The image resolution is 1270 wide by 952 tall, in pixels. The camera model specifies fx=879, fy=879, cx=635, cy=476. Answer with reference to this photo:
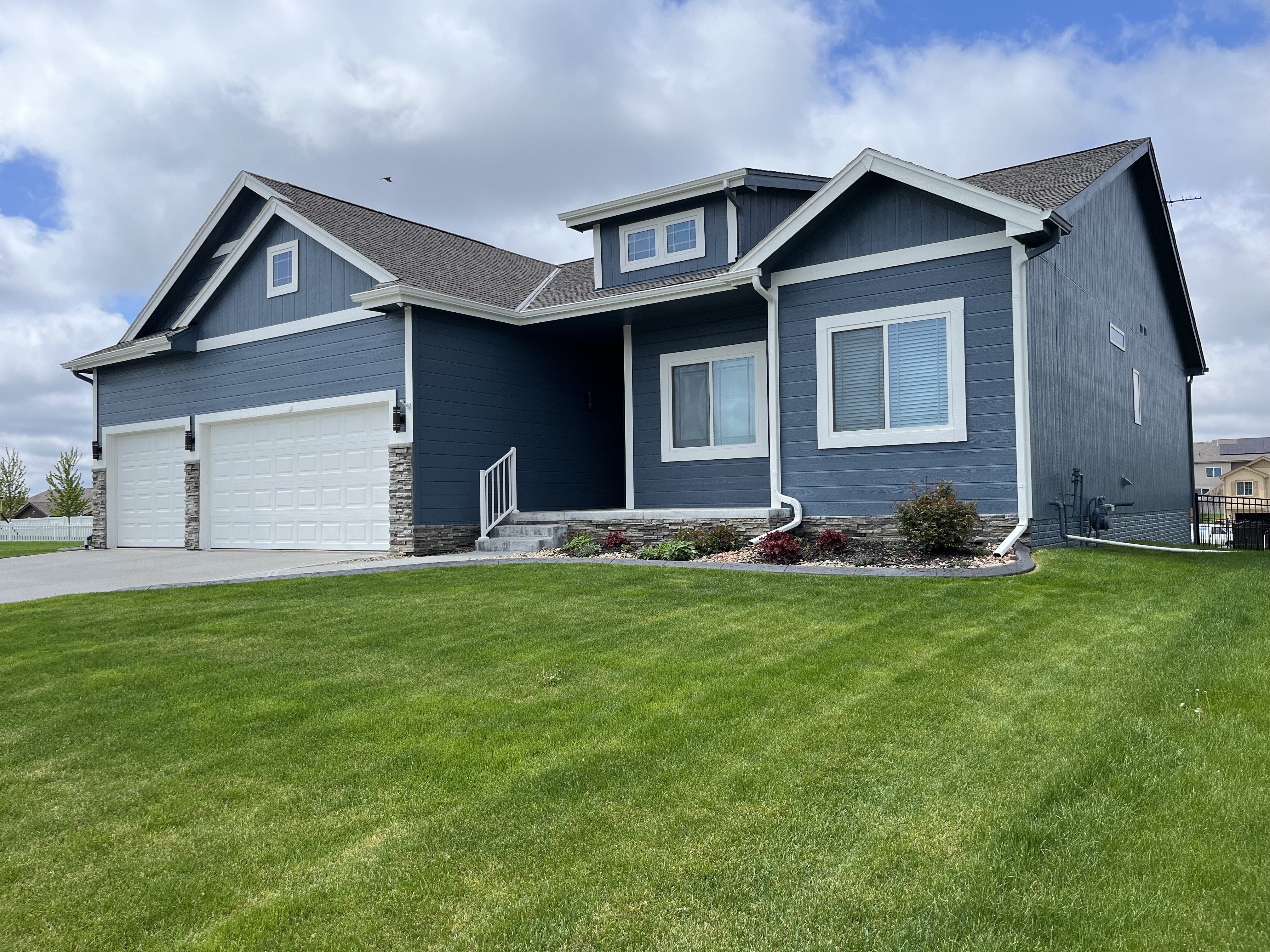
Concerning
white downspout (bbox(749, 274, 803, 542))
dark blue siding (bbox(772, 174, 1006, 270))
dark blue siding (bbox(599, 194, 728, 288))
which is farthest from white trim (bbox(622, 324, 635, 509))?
dark blue siding (bbox(772, 174, 1006, 270))

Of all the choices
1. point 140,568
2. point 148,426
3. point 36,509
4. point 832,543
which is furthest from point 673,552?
point 36,509

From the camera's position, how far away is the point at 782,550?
9336mm

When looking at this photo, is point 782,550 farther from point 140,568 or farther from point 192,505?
point 192,505

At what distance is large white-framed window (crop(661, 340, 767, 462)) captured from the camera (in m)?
12.3

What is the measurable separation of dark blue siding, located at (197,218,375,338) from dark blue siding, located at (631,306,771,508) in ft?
14.2

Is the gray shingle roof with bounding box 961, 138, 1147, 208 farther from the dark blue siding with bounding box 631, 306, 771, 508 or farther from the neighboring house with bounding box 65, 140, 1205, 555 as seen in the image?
the dark blue siding with bounding box 631, 306, 771, 508

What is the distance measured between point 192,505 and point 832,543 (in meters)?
11.8

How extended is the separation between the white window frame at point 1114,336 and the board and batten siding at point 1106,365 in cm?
11

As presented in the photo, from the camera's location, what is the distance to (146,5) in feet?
38.1

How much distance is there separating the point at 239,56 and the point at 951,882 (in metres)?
14.8

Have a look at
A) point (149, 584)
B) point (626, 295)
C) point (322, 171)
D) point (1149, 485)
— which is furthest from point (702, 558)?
point (322, 171)

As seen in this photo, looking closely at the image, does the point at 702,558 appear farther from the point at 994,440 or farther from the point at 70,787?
the point at 70,787

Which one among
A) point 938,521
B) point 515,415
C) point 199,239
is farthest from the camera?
point 199,239

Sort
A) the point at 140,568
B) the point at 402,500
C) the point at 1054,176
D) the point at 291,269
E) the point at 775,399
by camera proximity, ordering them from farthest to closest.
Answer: the point at 291,269 < the point at 402,500 < the point at 140,568 < the point at 1054,176 < the point at 775,399
